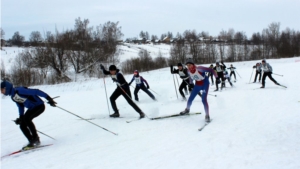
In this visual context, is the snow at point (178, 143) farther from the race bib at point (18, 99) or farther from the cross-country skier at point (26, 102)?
the race bib at point (18, 99)

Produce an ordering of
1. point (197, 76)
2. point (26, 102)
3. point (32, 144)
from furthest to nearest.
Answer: point (197, 76) < point (32, 144) < point (26, 102)

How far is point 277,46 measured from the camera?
5659cm

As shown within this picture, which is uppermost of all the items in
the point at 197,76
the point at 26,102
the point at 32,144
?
the point at 197,76

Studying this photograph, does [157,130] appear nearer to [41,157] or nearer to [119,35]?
[41,157]

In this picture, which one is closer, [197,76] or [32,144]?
[32,144]

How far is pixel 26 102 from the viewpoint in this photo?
5.29m

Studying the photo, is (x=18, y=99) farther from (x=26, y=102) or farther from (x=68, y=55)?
(x=68, y=55)

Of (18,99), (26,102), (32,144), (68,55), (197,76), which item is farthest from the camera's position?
(68,55)

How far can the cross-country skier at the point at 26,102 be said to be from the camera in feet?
16.7

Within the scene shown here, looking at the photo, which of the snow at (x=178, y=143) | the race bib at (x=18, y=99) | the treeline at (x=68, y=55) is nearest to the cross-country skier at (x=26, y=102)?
the race bib at (x=18, y=99)

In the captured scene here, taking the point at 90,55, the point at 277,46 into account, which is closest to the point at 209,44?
the point at 277,46

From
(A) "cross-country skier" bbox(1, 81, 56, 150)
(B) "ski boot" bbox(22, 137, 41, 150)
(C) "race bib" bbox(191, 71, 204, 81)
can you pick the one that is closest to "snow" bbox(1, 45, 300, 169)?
(B) "ski boot" bbox(22, 137, 41, 150)

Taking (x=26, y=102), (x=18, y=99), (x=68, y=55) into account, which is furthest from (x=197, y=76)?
(x=68, y=55)

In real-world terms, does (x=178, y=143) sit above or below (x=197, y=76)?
below
